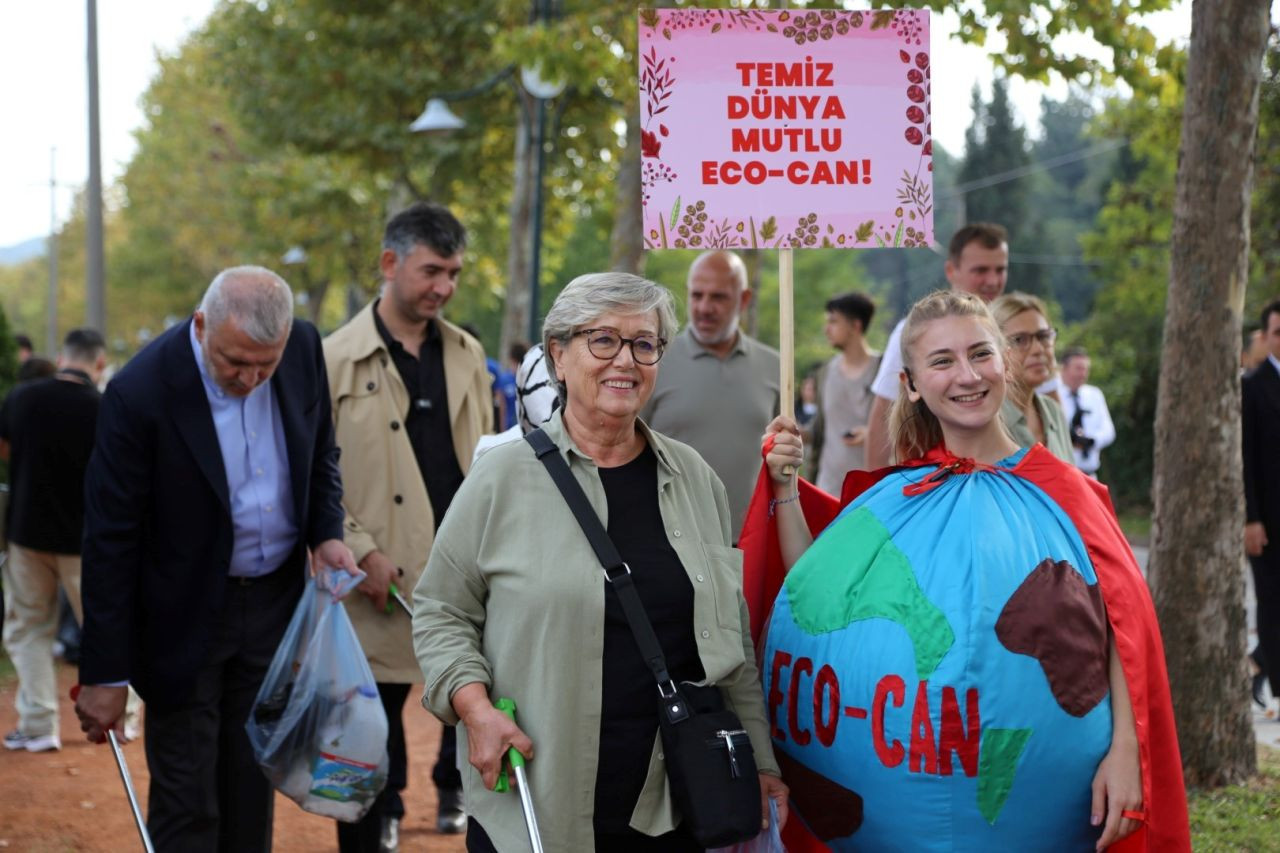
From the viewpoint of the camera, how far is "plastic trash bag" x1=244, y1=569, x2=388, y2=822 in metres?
4.54

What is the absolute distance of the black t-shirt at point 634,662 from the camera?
10.6 ft

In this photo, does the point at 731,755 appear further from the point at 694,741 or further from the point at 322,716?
the point at 322,716

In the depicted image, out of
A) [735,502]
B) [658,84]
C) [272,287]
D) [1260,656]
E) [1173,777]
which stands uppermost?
[658,84]

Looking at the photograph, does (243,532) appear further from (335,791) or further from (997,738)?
(997,738)

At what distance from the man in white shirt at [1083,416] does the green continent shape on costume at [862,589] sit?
657cm

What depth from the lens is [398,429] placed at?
5430mm

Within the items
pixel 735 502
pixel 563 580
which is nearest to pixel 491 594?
pixel 563 580

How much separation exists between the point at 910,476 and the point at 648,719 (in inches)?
37.5

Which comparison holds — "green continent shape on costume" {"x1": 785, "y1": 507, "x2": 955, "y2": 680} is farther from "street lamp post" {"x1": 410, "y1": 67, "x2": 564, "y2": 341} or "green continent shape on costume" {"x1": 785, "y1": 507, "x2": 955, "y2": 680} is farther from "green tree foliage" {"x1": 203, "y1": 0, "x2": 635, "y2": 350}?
"green tree foliage" {"x1": 203, "y1": 0, "x2": 635, "y2": 350}

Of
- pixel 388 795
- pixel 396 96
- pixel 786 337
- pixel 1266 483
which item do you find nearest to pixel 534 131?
pixel 396 96

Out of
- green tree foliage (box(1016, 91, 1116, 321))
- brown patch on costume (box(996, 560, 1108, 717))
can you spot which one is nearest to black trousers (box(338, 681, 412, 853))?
brown patch on costume (box(996, 560, 1108, 717))

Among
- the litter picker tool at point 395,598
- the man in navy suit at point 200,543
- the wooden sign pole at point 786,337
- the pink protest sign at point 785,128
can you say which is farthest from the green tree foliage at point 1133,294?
the man in navy suit at point 200,543

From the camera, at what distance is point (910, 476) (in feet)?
12.2

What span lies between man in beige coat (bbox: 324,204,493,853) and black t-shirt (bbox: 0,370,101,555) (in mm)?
3577
